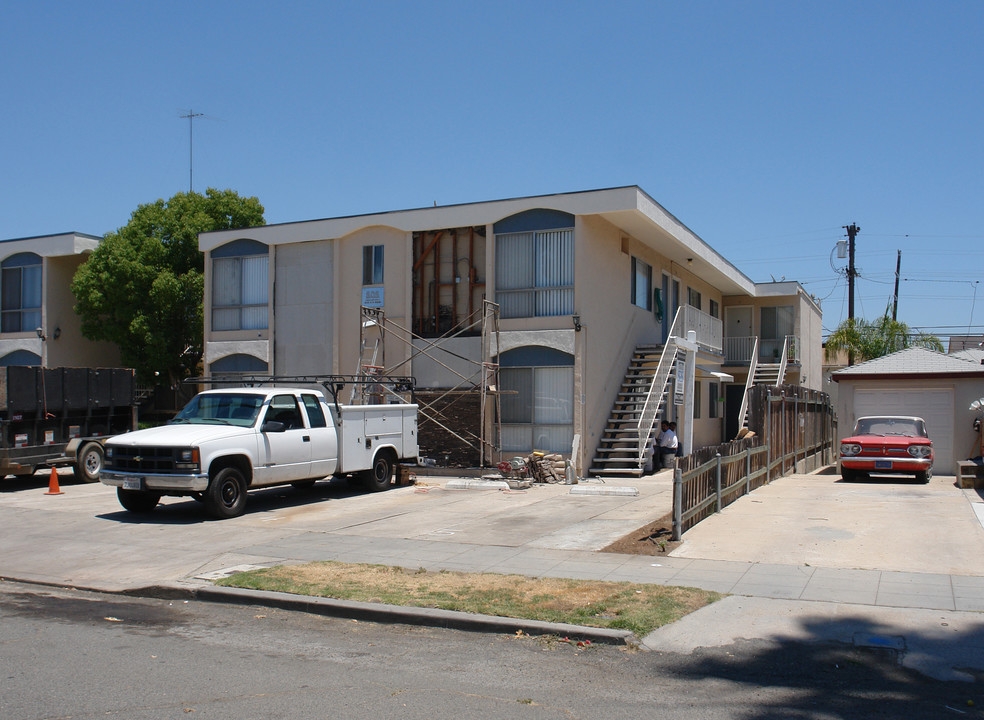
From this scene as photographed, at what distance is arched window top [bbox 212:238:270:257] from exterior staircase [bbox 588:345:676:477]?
1068 cm

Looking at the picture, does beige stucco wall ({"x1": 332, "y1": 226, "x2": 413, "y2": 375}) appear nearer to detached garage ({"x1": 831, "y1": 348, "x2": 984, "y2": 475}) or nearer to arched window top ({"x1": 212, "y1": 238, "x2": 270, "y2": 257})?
arched window top ({"x1": 212, "y1": 238, "x2": 270, "y2": 257})

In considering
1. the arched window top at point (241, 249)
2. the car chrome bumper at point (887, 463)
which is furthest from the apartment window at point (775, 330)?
the arched window top at point (241, 249)

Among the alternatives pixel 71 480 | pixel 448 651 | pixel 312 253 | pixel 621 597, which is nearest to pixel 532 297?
pixel 312 253

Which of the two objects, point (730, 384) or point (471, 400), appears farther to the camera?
point (730, 384)

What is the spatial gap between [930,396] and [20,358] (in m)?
29.7

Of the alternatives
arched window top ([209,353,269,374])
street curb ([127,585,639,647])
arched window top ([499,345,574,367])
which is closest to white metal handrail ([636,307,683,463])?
arched window top ([499,345,574,367])

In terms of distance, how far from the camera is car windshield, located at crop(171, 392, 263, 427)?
13820 mm

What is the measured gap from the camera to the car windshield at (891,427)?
20.9 meters

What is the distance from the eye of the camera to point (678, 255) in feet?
87.6

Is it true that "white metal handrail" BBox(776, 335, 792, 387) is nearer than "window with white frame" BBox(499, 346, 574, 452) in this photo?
No

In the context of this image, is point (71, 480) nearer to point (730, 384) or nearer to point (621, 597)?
point (621, 597)

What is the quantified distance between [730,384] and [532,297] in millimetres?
16814

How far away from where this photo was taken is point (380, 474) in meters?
16.9

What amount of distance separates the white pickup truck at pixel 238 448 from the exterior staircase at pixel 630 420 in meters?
6.63
